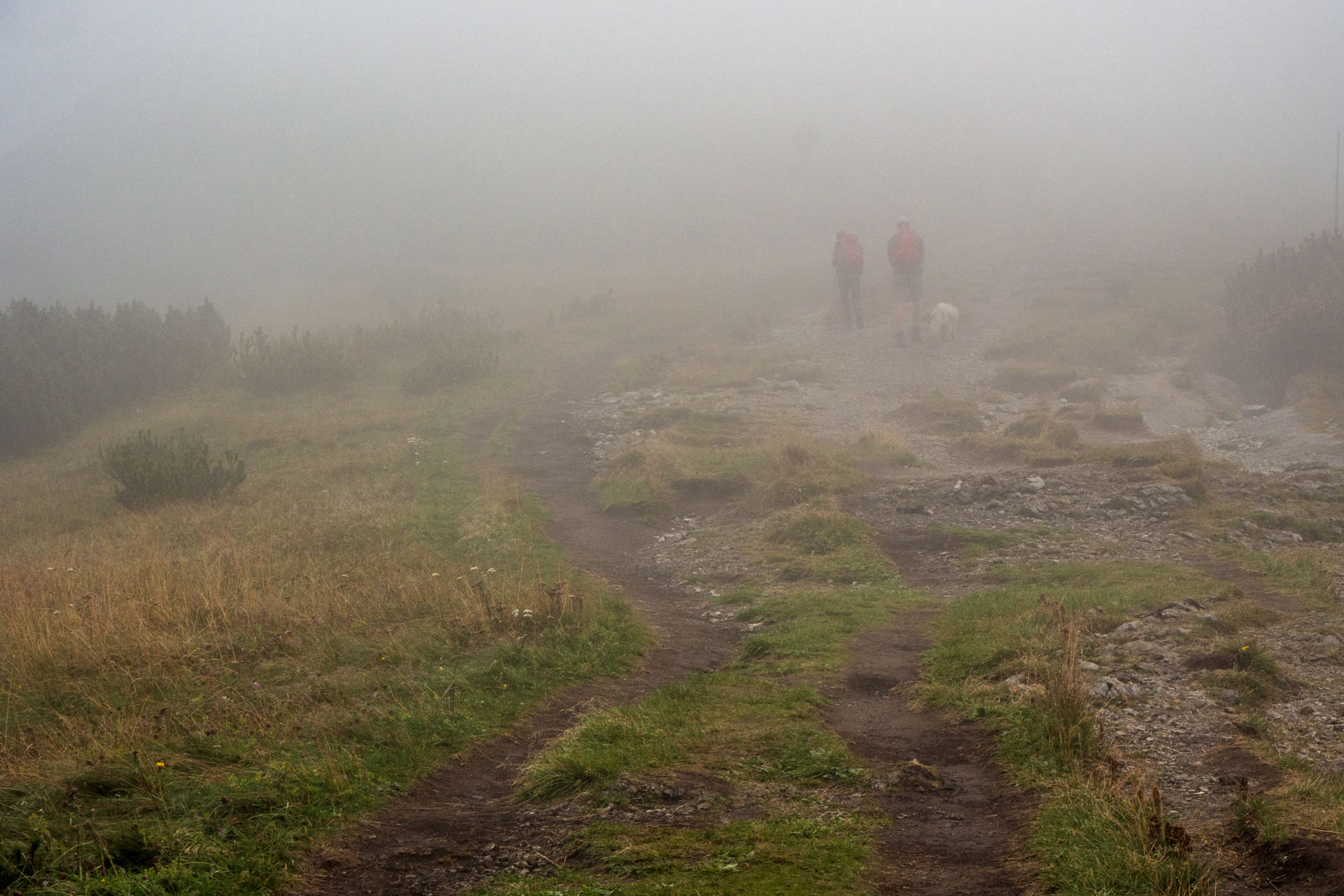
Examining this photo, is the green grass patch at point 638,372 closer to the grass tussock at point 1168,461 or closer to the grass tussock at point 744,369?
the grass tussock at point 744,369

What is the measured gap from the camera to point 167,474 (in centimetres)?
1430

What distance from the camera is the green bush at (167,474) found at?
46.8ft

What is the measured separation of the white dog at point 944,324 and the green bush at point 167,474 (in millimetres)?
19795

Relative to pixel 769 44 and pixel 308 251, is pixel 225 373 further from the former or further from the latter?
pixel 769 44

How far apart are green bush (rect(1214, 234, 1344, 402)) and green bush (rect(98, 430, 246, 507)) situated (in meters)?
23.0

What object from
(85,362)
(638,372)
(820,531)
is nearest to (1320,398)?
(820,531)

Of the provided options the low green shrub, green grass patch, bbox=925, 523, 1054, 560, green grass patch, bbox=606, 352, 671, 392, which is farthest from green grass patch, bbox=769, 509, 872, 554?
the low green shrub

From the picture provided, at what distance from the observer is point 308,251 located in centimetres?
5428

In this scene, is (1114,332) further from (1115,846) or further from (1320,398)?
(1115,846)

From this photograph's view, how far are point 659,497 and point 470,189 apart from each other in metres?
50.7

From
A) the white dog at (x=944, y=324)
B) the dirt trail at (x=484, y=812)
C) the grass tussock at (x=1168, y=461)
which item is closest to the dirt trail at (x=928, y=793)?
the dirt trail at (x=484, y=812)

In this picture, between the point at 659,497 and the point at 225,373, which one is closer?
the point at 659,497

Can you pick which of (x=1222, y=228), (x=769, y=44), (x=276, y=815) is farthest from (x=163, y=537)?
(x=769, y=44)

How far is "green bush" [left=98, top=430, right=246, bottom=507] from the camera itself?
14258mm
